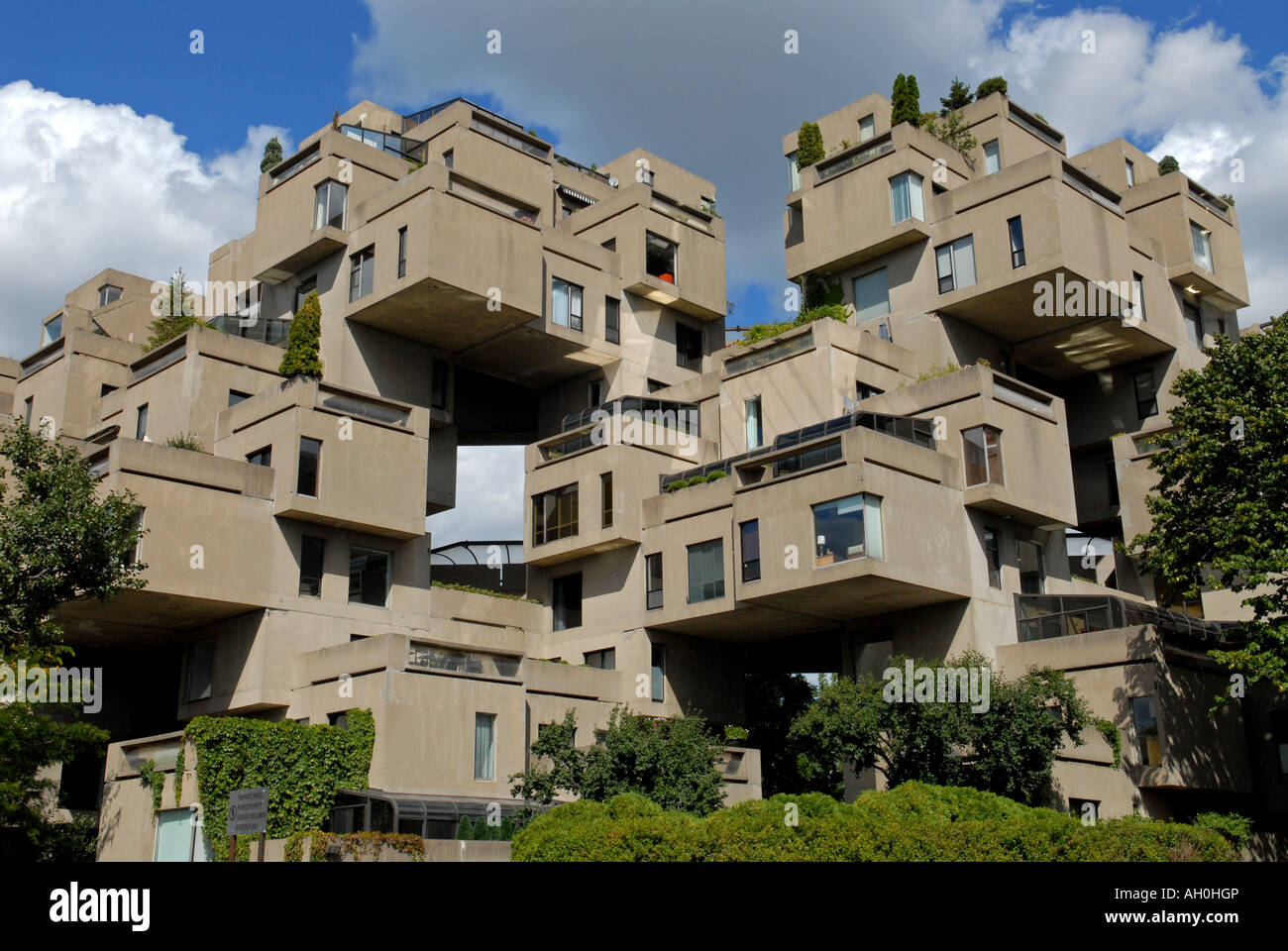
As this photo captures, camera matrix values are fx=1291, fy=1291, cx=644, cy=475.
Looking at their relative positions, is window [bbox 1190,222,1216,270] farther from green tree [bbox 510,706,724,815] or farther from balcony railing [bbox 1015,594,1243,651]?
green tree [bbox 510,706,724,815]

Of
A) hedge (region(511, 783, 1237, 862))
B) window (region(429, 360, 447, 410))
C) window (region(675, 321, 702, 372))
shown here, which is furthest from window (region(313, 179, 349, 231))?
hedge (region(511, 783, 1237, 862))

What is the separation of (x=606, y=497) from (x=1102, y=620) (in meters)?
16.9

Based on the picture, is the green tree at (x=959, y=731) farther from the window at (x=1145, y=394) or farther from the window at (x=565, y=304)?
the window at (x=565, y=304)

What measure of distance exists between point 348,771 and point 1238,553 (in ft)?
76.8

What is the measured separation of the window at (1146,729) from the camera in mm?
35562

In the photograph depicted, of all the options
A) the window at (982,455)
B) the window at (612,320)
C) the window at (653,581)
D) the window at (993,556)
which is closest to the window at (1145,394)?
the window at (982,455)

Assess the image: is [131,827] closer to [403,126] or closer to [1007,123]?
[403,126]

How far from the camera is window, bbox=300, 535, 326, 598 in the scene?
40688 millimetres

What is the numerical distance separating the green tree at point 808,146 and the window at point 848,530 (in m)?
23.5

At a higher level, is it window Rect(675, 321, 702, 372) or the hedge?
window Rect(675, 321, 702, 372)

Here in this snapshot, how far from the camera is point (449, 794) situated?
3447 centimetres

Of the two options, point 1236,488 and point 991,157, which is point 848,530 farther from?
point 991,157

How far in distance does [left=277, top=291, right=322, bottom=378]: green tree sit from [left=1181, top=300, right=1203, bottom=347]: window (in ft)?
114
